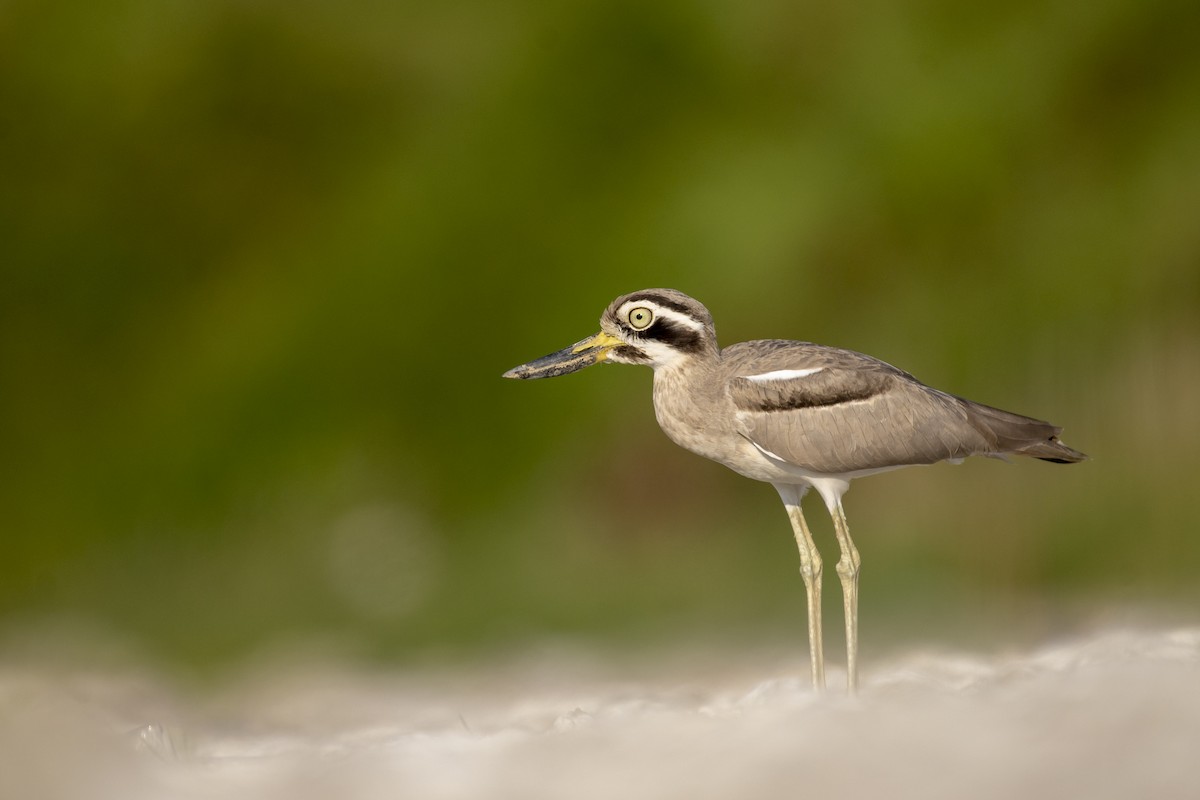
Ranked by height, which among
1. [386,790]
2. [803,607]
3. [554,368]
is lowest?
[386,790]

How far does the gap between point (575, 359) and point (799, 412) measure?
95 cm

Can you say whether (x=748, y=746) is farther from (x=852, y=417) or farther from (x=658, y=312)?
(x=658, y=312)

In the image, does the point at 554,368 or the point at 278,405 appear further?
the point at 278,405

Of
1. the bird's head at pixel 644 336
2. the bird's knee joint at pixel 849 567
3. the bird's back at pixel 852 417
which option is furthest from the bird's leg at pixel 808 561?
the bird's head at pixel 644 336

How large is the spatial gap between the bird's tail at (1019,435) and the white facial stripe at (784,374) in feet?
2.34

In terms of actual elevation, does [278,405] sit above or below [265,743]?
above

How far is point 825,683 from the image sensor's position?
20.2 ft

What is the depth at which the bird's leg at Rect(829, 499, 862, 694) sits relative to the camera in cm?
605

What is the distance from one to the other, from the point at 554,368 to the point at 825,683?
69.2 inches

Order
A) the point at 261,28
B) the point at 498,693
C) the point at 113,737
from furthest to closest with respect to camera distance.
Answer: the point at 261,28 → the point at 498,693 → the point at 113,737

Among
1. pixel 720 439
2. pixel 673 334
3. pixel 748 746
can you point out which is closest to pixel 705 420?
pixel 720 439

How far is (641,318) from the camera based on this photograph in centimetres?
600

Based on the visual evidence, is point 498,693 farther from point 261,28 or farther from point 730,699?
point 261,28

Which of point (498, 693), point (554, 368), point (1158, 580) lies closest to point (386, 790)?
point (554, 368)
